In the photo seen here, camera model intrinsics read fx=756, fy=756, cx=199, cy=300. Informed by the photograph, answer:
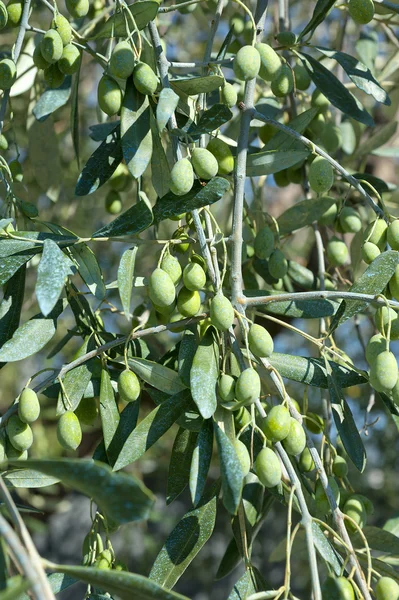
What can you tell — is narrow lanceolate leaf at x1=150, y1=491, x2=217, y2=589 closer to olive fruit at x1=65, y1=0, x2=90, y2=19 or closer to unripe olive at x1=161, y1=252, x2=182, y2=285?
unripe olive at x1=161, y1=252, x2=182, y2=285

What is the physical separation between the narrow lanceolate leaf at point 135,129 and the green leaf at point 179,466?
0.30 metres

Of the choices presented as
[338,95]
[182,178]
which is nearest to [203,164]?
[182,178]

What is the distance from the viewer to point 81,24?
1.20m

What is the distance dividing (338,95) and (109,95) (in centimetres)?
37

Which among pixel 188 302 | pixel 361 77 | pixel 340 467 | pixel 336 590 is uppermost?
pixel 361 77

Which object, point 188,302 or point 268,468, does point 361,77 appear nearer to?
point 188,302

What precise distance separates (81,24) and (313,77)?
0.43 m

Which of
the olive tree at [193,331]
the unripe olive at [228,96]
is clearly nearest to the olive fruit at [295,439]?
the olive tree at [193,331]

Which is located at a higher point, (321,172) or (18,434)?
(321,172)

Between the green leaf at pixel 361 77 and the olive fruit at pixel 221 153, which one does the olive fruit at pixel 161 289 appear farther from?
the green leaf at pixel 361 77

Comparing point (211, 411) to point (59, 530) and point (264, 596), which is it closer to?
point (264, 596)

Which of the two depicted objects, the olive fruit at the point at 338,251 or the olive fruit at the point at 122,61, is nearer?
the olive fruit at the point at 122,61

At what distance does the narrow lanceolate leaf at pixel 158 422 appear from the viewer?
2.43ft

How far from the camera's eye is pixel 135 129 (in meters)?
0.74
